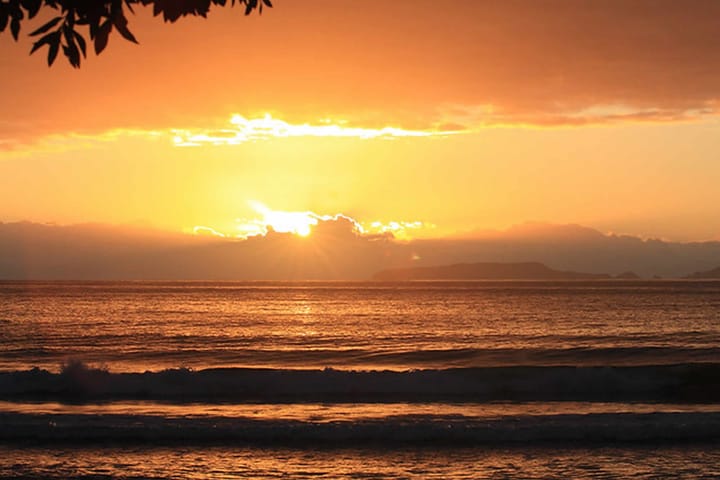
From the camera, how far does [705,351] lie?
4138 cm

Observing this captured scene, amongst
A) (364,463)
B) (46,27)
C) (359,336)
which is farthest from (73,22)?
(359,336)

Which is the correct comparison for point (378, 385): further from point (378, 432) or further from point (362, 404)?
point (378, 432)

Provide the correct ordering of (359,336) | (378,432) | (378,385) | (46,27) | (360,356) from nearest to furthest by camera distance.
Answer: (46,27) → (378,432) → (378,385) → (360,356) → (359,336)

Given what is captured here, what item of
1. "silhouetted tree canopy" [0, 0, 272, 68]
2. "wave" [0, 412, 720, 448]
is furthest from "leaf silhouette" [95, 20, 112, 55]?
"wave" [0, 412, 720, 448]

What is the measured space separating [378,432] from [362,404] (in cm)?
547

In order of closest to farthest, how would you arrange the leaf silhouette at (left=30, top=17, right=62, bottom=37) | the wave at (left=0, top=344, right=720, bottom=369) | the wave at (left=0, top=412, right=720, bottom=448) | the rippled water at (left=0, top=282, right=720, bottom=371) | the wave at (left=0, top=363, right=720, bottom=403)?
the leaf silhouette at (left=30, top=17, right=62, bottom=37) < the wave at (left=0, top=412, right=720, bottom=448) < the wave at (left=0, top=363, right=720, bottom=403) < the wave at (left=0, top=344, right=720, bottom=369) < the rippled water at (left=0, top=282, right=720, bottom=371)

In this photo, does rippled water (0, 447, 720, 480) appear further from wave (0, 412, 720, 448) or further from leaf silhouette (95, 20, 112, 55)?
→ leaf silhouette (95, 20, 112, 55)

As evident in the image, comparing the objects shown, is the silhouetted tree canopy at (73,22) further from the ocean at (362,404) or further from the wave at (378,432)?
the wave at (378,432)

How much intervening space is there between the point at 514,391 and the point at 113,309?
6522cm

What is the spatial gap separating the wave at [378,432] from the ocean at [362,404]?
0.05 m

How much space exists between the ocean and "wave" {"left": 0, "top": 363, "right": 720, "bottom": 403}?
0.10 m

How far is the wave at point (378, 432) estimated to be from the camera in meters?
18.6

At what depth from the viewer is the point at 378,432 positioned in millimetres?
19172

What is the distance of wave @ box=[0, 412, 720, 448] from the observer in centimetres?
1862
